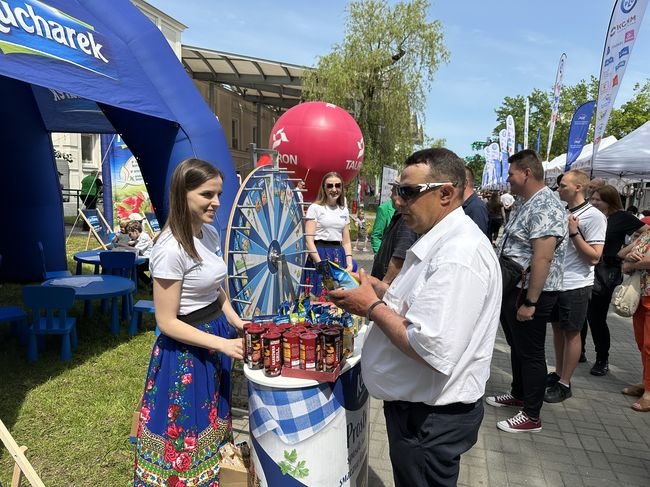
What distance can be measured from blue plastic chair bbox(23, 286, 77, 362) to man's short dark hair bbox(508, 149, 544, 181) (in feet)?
13.2

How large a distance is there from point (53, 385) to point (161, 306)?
9.21ft

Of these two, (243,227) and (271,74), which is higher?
(271,74)

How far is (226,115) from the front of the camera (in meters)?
29.6

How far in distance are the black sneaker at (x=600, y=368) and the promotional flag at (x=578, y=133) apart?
7.19 meters

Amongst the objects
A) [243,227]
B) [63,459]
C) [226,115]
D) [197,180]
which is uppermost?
[226,115]

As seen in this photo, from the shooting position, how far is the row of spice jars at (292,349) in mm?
1811

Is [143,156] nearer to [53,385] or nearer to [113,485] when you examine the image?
[53,385]

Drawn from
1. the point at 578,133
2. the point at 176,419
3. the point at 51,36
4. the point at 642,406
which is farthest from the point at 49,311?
the point at 578,133

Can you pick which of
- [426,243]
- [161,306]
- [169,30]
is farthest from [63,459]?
[169,30]

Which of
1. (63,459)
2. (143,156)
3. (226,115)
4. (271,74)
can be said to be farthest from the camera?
(226,115)

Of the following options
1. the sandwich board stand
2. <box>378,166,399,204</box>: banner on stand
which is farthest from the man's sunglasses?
<box>378,166,399,204</box>: banner on stand

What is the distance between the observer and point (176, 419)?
6.48 ft

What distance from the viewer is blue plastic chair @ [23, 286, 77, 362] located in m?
4.24

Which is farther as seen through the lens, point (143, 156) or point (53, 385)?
point (143, 156)
